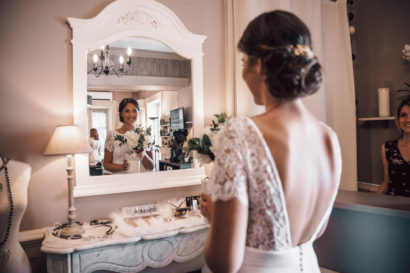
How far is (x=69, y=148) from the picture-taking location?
1.66 meters

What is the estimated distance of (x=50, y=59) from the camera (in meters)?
1.86

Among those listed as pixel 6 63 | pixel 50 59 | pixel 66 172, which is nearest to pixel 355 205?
pixel 66 172

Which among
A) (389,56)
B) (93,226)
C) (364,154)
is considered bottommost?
(93,226)

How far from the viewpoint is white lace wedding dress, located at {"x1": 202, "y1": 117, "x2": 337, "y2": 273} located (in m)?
0.75

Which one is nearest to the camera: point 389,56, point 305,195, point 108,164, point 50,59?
point 305,195

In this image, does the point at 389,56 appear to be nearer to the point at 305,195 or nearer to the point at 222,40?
the point at 222,40

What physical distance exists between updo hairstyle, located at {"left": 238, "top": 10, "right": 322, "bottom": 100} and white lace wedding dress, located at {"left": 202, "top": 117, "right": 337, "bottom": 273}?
142 mm

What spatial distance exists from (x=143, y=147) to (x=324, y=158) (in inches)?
58.0

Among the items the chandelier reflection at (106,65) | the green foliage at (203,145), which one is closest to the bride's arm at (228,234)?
the green foliage at (203,145)

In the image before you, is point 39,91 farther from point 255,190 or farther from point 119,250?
point 255,190

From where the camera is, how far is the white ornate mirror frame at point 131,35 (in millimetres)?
1903

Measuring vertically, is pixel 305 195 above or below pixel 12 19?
below

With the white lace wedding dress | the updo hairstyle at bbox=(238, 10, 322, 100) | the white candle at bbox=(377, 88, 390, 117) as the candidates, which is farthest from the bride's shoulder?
the white candle at bbox=(377, 88, 390, 117)

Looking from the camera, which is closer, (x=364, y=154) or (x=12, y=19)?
(x=12, y=19)
